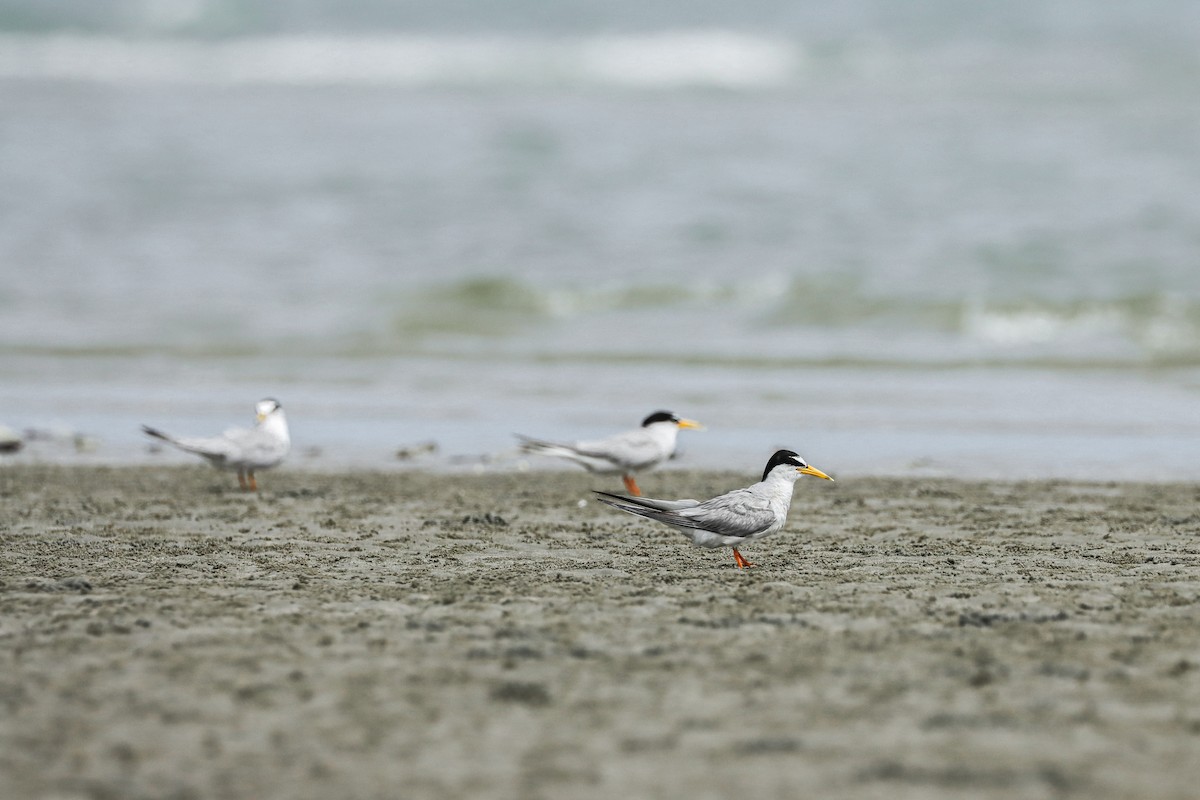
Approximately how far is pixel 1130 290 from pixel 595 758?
15.6m

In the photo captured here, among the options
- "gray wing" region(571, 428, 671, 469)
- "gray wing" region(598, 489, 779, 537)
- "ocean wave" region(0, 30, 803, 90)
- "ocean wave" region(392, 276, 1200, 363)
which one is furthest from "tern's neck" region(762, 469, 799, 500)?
"ocean wave" region(0, 30, 803, 90)

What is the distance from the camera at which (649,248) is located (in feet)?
68.2

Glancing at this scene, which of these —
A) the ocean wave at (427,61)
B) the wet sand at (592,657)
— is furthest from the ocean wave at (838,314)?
the ocean wave at (427,61)

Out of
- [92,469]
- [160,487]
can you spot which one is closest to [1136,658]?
[160,487]

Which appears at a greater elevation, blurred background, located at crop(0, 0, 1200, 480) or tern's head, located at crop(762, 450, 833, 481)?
blurred background, located at crop(0, 0, 1200, 480)

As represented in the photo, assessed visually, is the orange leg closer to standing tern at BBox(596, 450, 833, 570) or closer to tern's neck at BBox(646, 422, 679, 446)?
standing tern at BBox(596, 450, 833, 570)

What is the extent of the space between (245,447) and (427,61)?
37.4m

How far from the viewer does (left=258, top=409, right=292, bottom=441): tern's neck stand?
837 cm

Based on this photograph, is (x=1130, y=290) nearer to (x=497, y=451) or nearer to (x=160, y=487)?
(x=497, y=451)

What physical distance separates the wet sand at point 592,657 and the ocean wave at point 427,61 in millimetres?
33224

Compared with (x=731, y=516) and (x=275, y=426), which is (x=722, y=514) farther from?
(x=275, y=426)

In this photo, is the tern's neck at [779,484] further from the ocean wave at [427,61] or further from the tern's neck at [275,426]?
the ocean wave at [427,61]

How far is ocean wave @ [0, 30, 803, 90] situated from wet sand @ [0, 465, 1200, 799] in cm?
3322

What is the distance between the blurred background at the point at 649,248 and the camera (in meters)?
11.4
